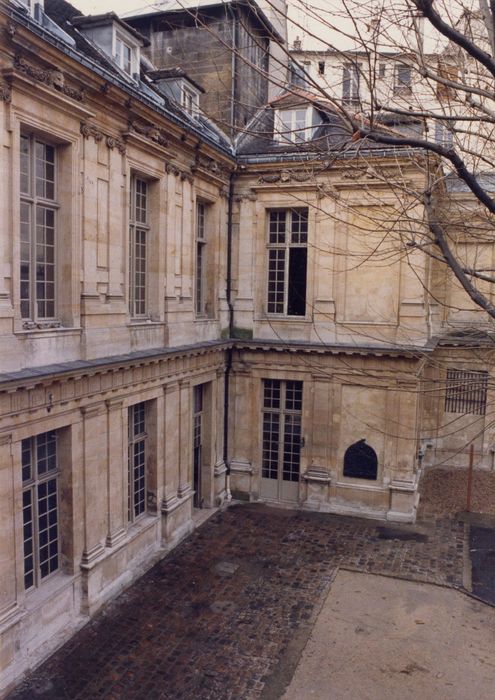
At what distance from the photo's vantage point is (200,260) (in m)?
16.3

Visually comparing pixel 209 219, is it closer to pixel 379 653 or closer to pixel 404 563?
pixel 404 563

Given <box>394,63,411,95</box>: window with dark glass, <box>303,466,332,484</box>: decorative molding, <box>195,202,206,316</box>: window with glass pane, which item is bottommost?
<box>303,466,332,484</box>: decorative molding

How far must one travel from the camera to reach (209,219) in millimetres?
16344

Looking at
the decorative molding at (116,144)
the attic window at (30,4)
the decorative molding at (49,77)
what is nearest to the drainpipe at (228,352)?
the decorative molding at (116,144)

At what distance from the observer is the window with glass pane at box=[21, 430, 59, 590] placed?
32.4 ft

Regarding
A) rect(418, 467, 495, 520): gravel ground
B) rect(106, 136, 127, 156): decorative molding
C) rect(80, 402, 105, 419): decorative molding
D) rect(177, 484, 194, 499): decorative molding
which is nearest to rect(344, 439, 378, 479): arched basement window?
rect(418, 467, 495, 520): gravel ground

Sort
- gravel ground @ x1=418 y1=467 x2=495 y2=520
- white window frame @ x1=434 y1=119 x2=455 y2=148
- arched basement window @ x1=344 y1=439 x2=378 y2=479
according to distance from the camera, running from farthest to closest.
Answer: gravel ground @ x1=418 y1=467 x2=495 y2=520
arched basement window @ x1=344 y1=439 x2=378 y2=479
white window frame @ x1=434 y1=119 x2=455 y2=148

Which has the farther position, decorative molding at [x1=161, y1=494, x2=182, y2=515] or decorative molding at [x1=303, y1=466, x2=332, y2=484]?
decorative molding at [x1=303, y1=466, x2=332, y2=484]

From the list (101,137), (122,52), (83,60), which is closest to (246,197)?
(122,52)

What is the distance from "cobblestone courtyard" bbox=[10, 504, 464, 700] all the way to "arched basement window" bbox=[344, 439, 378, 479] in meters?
1.25

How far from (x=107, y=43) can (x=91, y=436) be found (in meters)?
8.53

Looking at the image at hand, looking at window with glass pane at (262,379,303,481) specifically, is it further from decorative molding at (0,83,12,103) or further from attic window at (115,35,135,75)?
decorative molding at (0,83,12,103)

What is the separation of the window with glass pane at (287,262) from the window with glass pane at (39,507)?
8.63m

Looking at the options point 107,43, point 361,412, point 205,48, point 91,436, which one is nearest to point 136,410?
point 91,436
